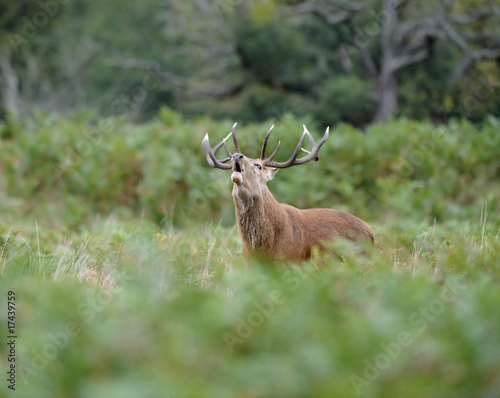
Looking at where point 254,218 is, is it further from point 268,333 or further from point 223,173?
point 223,173

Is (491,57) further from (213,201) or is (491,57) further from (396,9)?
(213,201)

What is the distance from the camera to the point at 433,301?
3510mm

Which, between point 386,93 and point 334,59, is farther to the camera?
point 334,59

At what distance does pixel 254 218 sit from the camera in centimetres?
597

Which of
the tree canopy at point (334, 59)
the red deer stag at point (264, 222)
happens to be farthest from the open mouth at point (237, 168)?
the tree canopy at point (334, 59)

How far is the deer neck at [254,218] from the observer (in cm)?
595

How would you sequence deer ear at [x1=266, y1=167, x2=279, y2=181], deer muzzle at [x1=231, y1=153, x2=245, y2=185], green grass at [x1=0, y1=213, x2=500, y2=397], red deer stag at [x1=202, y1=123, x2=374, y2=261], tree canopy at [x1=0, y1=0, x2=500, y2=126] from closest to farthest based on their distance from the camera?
green grass at [x1=0, y1=213, x2=500, y2=397] < deer muzzle at [x1=231, y1=153, x2=245, y2=185] < red deer stag at [x1=202, y1=123, x2=374, y2=261] < deer ear at [x1=266, y1=167, x2=279, y2=181] < tree canopy at [x1=0, y1=0, x2=500, y2=126]

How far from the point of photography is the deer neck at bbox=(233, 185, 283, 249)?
5.95m

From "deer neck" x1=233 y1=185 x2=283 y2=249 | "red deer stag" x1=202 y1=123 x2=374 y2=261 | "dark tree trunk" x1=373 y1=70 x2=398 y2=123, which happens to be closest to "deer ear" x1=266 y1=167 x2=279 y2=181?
"red deer stag" x1=202 y1=123 x2=374 y2=261

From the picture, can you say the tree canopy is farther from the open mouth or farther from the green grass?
the green grass

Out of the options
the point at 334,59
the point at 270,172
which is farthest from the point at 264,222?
Answer: the point at 334,59

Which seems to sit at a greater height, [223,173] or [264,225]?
[264,225]

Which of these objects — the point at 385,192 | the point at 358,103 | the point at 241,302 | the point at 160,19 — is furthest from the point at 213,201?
the point at 160,19

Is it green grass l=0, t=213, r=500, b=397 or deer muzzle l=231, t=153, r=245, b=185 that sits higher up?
green grass l=0, t=213, r=500, b=397
